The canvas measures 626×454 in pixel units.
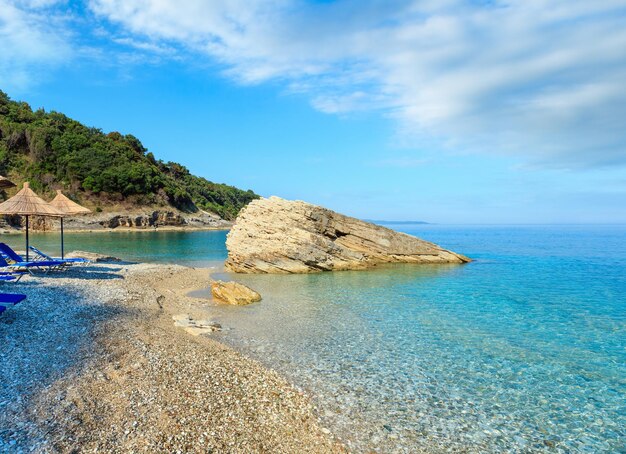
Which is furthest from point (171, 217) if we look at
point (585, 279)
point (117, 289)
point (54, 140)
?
point (585, 279)

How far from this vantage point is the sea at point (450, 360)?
24.4 feet

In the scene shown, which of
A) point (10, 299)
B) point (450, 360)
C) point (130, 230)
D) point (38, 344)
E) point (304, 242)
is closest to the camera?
point (38, 344)

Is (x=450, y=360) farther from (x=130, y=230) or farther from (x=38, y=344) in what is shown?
(x=130, y=230)

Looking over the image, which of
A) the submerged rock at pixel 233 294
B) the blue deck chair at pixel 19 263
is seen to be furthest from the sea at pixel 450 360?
the blue deck chair at pixel 19 263

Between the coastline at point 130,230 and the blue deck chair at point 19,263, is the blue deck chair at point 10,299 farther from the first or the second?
the coastline at point 130,230

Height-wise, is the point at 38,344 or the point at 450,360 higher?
the point at 38,344

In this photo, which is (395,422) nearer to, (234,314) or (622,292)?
(234,314)

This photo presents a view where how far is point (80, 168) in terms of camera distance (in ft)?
277

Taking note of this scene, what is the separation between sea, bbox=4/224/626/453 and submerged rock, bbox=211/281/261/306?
66 cm

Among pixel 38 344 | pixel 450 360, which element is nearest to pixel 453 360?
pixel 450 360

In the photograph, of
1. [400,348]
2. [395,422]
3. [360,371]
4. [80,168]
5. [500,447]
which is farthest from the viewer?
[80,168]

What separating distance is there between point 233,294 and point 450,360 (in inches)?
421

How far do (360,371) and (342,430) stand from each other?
287 centimetres

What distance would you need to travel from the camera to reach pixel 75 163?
8400 cm
